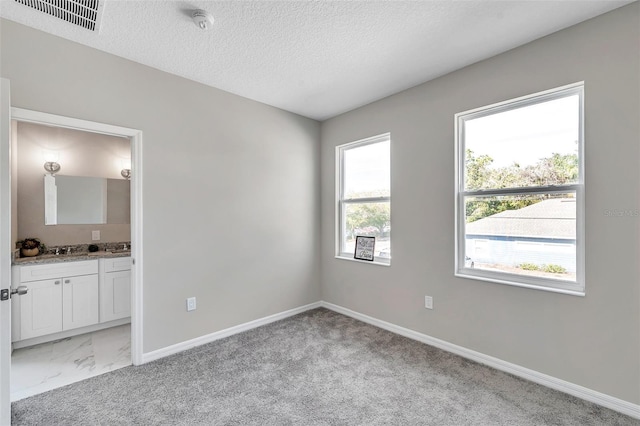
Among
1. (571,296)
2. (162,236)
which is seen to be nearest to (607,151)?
(571,296)

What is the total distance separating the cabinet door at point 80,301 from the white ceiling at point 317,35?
2321mm

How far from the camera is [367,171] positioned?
3635mm

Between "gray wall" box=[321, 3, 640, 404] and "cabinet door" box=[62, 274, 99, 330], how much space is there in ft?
9.89

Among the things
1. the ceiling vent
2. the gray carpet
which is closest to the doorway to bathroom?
the gray carpet

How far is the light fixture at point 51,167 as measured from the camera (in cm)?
329

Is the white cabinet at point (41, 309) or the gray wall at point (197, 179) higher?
the gray wall at point (197, 179)

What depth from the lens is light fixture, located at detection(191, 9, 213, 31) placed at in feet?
6.29

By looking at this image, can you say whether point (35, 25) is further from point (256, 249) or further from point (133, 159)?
→ point (256, 249)

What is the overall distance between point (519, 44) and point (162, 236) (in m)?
3.42

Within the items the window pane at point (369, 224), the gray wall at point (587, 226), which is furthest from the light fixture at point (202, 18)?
the window pane at point (369, 224)

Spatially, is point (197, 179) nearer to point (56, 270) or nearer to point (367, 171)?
point (56, 270)

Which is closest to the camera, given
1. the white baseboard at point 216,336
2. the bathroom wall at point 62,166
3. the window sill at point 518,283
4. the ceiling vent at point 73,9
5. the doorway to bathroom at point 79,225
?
the ceiling vent at point 73,9

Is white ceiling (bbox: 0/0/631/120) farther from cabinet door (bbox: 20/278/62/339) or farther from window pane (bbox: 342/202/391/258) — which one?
cabinet door (bbox: 20/278/62/339)

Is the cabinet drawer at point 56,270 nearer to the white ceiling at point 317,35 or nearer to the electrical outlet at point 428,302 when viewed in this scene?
the white ceiling at point 317,35
